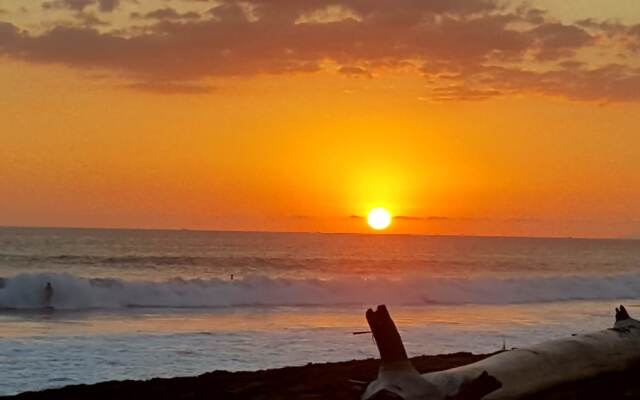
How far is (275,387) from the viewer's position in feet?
28.8

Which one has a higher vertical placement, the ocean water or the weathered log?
the ocean water

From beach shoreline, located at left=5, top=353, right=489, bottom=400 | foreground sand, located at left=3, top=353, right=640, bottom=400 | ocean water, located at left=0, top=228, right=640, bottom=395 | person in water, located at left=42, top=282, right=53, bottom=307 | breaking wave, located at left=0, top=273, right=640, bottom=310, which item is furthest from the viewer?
breaking wave, located at left=0, top=273, right=640, bottom=310

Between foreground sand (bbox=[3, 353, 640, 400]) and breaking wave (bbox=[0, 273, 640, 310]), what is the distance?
18.6m

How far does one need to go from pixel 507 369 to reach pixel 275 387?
2654 millimetres

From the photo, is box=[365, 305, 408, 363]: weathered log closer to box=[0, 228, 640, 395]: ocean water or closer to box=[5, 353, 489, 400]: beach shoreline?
box=[5, 353, 489, 400]: beach shoreline

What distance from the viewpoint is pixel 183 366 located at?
12570 millimetres

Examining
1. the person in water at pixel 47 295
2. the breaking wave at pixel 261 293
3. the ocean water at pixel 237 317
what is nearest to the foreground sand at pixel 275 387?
the ocean water at pixel 237 317

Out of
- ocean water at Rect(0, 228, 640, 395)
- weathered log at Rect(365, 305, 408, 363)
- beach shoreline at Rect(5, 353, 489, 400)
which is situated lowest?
beach shoreline at Rect(5, 353, 489, 400)

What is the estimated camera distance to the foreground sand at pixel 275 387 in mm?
7953

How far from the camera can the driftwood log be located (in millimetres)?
6879

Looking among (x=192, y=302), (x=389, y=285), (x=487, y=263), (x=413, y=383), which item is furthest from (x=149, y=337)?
(x=487, y=263)

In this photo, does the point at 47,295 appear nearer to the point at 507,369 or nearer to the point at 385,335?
the point at 385,335

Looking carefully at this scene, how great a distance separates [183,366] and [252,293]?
1912cm

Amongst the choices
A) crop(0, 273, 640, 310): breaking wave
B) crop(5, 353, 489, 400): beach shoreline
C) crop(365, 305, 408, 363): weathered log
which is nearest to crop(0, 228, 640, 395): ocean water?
crop(0, 273, 640, 310): breaking wave
